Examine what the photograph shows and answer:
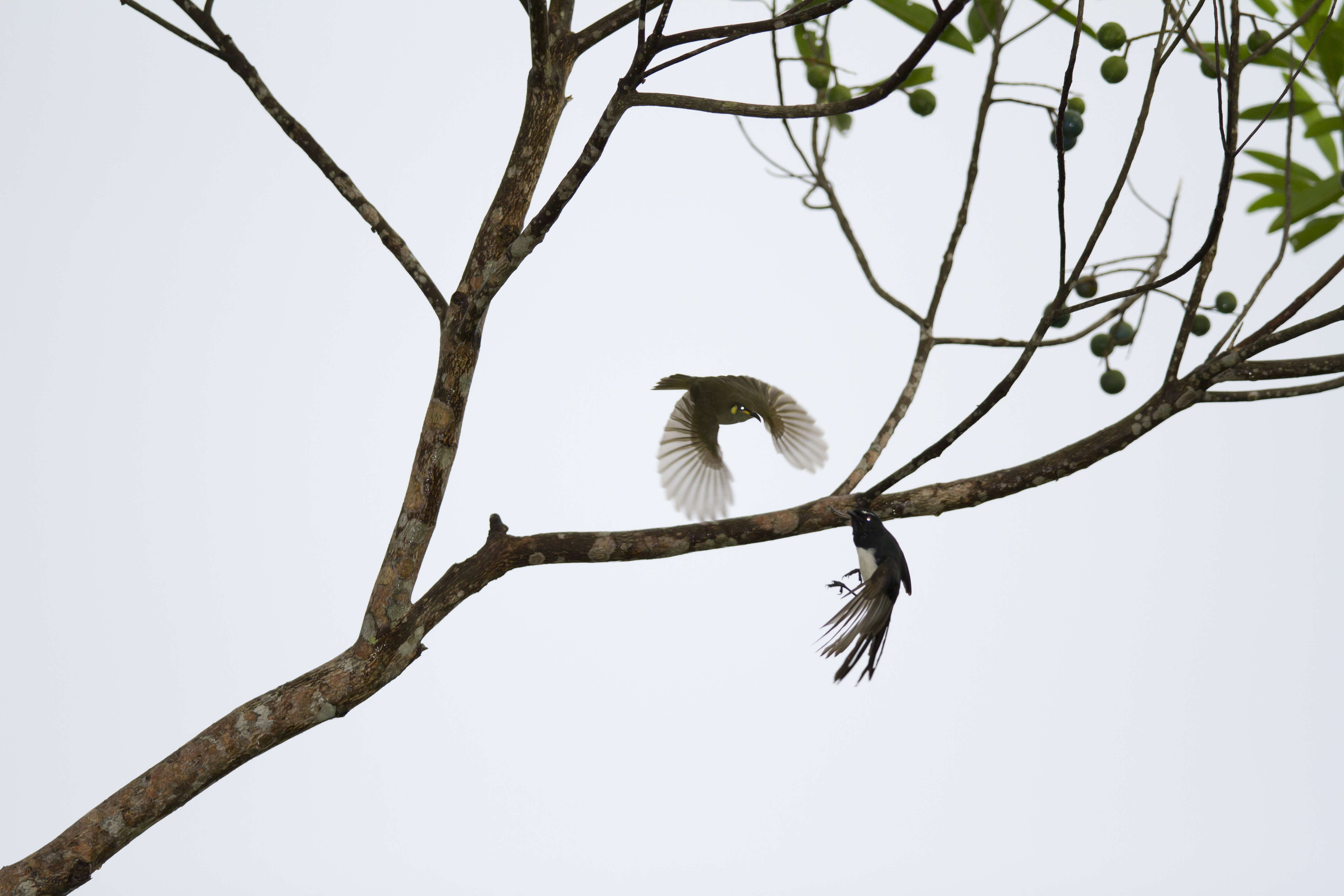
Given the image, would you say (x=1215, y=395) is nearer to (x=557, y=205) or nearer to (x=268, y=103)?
(x=557, y=205)

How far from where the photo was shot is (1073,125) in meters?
1.57

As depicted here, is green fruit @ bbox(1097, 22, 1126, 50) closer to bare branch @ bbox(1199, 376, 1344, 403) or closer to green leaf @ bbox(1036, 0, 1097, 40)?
green leaf @ bbox(1036, 0, 1097, 40)

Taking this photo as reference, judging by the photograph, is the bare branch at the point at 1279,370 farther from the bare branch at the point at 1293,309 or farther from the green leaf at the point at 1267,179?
the green leaf at the point at 1267,179

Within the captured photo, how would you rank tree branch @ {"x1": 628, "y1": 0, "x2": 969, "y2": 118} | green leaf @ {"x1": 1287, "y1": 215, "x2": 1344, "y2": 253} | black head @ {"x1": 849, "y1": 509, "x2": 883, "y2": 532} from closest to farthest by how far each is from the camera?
tree branch @ {"x1": 628, "y1": 0, "x2": 969, "y2": 118}
black head @ {"x1": 849, "y1": 509, "x2": 883, "y2": 532}
green leaf @ {"x1": 1287, "y1": 215, "x2": 1344, "y2": 253}

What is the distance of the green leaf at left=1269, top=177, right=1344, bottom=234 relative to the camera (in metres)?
1.61

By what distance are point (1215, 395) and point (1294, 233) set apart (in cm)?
75

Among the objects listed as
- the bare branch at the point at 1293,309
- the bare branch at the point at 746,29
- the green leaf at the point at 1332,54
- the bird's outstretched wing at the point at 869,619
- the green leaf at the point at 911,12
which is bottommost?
the bird's outstretched wing at the point at 869,619

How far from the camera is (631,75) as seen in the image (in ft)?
3.74

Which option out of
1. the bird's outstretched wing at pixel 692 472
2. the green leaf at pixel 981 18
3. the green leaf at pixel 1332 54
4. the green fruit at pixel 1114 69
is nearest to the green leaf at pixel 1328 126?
the green leaf at pixel 1332 54

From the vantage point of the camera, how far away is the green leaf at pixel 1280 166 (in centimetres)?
181

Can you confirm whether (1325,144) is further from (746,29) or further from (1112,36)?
(746,29)

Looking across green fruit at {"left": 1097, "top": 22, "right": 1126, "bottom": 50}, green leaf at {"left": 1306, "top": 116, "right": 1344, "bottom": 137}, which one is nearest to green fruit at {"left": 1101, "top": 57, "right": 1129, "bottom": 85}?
green fruit at {"left": 1097, "top": 22, "right": 1126, "bottom": 50}

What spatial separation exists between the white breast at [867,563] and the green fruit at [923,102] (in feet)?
2.71

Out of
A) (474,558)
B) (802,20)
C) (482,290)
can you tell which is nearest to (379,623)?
(474,558)
